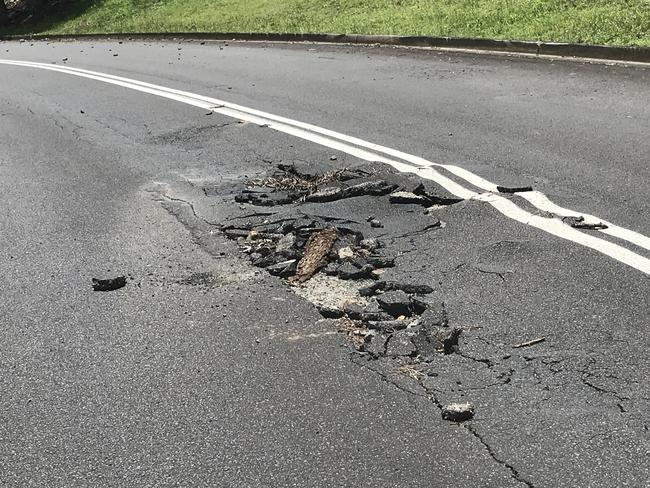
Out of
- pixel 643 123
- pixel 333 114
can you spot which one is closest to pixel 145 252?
pixel 333 114

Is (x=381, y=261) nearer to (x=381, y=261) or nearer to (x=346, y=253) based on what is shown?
(x=381, y=261)

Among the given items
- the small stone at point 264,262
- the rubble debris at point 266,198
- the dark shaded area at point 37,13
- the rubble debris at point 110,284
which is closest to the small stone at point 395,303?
the small stone at point 264,262

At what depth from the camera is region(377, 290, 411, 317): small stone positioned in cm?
418

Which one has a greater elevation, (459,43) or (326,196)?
(459,43)

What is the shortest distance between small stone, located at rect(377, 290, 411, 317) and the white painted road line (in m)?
1.29

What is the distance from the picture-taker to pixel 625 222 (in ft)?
16.6

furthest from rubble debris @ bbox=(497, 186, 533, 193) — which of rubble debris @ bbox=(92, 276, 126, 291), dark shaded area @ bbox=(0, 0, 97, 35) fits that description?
dark shaded area @ bbox=(0, 0, 97, 35)

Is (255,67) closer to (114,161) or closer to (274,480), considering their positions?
(114,161)

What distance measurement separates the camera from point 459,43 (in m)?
13.3

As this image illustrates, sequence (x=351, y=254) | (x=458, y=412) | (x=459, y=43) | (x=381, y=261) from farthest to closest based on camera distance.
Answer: (x=459, y=43), (x=351, y=254), (x=381, y=261), (x=458, y=412)

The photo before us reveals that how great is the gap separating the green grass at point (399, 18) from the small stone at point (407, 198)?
6620mm

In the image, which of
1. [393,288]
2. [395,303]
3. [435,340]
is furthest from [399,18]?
[435,340]

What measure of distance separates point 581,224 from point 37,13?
1160 inches

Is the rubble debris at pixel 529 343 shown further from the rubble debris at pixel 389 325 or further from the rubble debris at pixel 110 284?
the rubble debris at pixel 110 284
